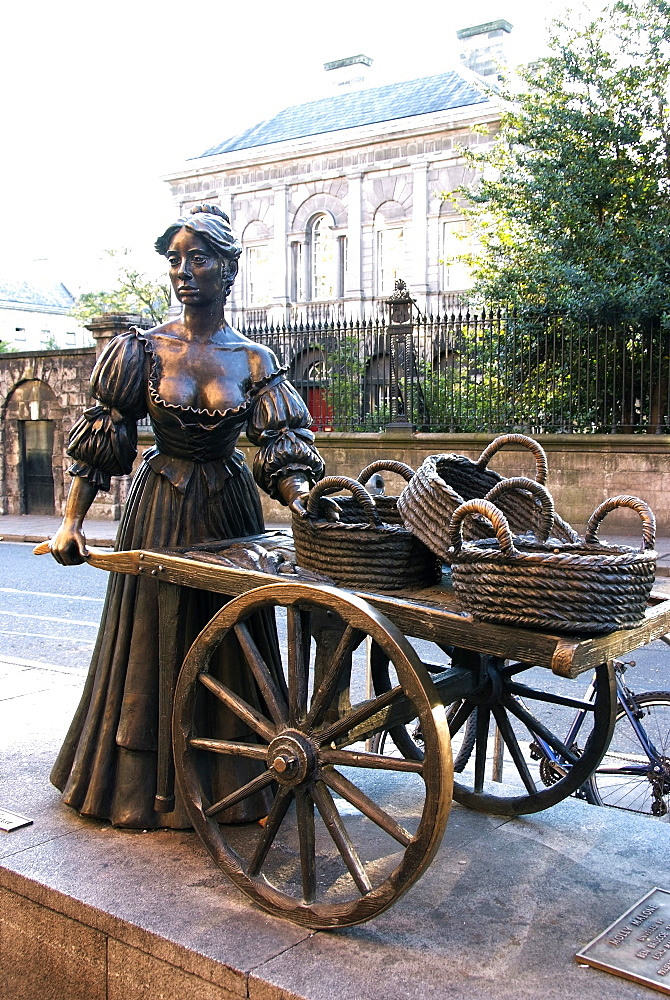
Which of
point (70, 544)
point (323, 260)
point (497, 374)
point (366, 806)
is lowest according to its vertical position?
point (366, 806)

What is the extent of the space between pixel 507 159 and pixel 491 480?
15.2 metres

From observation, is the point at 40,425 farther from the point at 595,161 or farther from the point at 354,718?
the point at 354,718

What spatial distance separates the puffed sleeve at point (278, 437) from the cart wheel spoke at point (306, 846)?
1.15m

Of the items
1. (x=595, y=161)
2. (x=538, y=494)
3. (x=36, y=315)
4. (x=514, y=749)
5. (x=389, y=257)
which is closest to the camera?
(x=538, y=494)

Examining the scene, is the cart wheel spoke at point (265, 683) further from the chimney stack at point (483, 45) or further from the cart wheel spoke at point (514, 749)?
the chimney stack at point (483, 45)

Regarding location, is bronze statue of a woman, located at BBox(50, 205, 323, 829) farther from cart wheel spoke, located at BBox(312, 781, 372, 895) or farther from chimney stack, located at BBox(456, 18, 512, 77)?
chimney stack, located at BBox(456, 18, 512, 77)

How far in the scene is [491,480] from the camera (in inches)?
140

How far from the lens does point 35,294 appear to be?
56531 mm

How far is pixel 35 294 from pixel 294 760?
57.7 meters

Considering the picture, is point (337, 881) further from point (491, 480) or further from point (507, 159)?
point (507, 159)

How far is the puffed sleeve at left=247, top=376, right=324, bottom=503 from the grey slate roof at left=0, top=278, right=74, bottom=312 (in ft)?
174

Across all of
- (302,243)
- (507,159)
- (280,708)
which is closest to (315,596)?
(280,708)

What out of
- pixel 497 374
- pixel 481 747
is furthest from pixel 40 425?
pixel 481 747

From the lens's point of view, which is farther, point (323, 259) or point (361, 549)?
point (323, 259)
